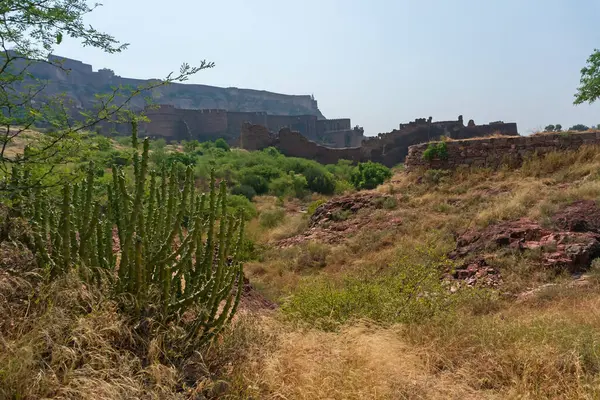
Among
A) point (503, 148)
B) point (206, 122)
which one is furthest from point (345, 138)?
point (503, 148)

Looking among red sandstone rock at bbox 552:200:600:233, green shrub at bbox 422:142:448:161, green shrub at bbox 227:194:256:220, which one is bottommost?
green shrub at bbox 227:194:256:220

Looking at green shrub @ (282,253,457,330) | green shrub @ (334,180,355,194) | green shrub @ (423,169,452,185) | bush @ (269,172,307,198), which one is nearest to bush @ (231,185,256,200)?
bush @ (269,172,307,198)

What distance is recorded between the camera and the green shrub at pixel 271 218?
635 inches

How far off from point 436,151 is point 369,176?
32.5ft

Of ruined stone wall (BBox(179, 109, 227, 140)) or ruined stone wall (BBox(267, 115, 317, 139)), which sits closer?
ruined stone wall (BBox(179, 109, 227, 140))

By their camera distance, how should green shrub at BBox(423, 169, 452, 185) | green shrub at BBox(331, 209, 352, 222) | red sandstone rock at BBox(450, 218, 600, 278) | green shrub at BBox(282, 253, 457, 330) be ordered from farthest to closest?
green shrub at BBox(423, 169, 452, 185), green shrub at BBox(331, 209, 352, 222), red sandstone rock at BBox(450, 218, 600, 278), green shrub at BBox(282, 253, 457, 330)

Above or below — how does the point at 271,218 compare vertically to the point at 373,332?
below

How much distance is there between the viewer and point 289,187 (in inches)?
966

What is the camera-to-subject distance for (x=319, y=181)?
2570 centimetres

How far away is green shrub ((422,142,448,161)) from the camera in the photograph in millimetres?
14328

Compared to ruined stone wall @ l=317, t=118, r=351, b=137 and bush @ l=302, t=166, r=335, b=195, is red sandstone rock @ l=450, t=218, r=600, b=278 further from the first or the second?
ruined stone wall @ l=317, t=118, r=351, b=137

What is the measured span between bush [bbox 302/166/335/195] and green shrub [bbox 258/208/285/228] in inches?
314

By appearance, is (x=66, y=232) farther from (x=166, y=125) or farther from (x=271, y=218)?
(x=166, y=125)

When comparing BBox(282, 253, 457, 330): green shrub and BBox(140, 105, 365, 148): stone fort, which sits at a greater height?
BBox(140, 105, 365, 148): stone fort
